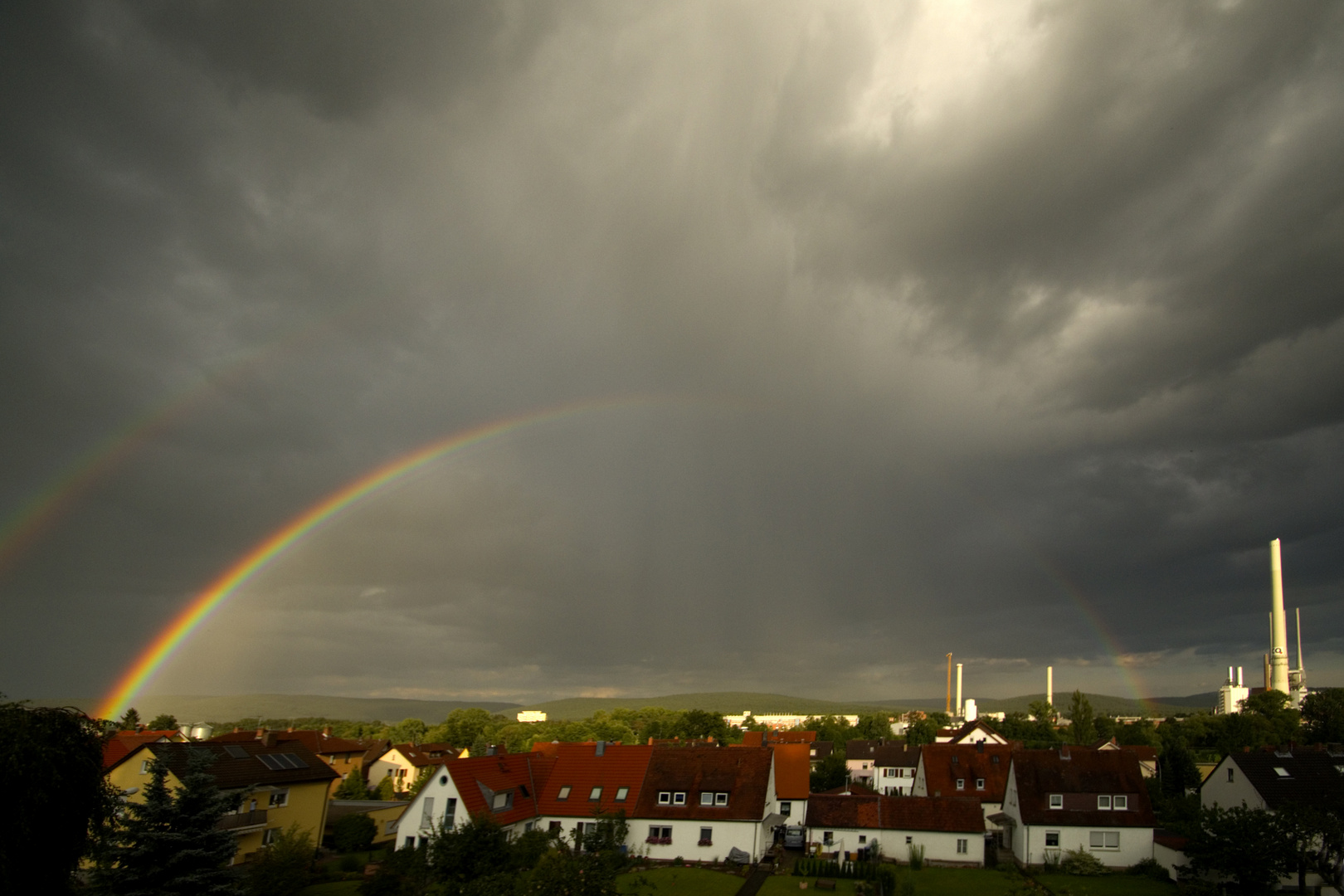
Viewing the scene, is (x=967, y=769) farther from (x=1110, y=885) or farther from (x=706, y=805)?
(x=706, y=805)

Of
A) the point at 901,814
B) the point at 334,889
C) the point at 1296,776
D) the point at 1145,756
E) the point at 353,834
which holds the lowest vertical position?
the point at 1145,756

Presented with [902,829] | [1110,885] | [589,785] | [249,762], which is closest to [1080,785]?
[1110,885]

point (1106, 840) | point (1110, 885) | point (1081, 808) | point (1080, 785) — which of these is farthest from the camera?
point (1080, 785)

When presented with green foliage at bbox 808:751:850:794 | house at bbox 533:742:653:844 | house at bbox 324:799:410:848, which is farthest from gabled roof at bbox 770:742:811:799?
house at bbox 324:799:410:848

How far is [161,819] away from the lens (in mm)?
26328

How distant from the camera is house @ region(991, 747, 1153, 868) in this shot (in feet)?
151

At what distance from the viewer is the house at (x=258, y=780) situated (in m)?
41.4

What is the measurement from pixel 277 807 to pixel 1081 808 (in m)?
47.5

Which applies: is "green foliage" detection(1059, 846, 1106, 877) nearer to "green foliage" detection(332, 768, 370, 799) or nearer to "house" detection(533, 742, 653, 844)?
"house" detection(533, 742, 653, 844)

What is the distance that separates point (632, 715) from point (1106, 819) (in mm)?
162903

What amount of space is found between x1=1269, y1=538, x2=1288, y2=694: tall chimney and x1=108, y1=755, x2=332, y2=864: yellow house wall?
5794 inches

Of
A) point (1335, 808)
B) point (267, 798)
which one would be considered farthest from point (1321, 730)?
point (267, 798)

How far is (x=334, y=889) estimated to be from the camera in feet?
121

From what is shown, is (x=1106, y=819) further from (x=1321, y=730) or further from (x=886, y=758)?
(x=1321, y=730)
